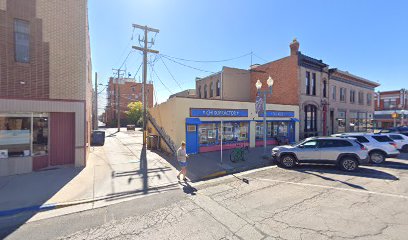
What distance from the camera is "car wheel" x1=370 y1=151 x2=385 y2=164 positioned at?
11611 mm

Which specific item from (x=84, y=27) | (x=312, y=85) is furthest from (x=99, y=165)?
(x=312, y=85)

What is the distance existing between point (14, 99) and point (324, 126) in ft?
90.5

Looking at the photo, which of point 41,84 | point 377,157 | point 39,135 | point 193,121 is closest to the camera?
point 41,84

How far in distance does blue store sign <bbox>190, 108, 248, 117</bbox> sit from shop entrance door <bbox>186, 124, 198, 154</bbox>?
93 centimetres

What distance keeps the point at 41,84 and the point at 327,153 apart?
14584 millimetres

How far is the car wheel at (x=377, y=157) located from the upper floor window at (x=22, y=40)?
1941 centimetres

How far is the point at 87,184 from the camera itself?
25.4 ft

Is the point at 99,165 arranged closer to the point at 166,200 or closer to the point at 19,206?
the point at 19,206

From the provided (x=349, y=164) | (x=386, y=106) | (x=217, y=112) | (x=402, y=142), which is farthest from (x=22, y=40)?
(x=386, y=106)

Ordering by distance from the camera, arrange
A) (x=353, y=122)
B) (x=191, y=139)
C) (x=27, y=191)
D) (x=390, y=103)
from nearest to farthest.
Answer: (x=27, y=191) < (x=191, y=139) < (x=353, y=122) < (x=390, y=103)

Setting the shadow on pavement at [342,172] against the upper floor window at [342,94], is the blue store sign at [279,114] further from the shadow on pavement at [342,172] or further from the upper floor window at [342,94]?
the upper floor window at [342,94]

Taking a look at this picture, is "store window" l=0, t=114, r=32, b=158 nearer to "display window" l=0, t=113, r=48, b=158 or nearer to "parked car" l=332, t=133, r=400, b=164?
"display window" l=0, t=113, r=48, b=158

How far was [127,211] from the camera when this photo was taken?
5.59 meters

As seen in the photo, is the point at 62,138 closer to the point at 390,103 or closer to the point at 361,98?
the point at 361,98
